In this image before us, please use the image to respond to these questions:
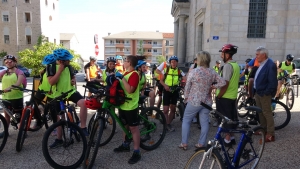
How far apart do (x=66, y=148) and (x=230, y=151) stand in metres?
2.52

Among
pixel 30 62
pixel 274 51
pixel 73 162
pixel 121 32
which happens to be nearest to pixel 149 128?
pixel 73 162

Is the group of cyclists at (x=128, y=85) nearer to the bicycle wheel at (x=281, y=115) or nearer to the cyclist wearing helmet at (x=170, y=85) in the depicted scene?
the cyclist wearing helmet at (x=170, y=85)

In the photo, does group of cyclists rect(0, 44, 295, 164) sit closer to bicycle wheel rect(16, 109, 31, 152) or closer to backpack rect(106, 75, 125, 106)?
backpack rect(106, 75, 125, 106)

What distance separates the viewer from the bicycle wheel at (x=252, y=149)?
3145mm

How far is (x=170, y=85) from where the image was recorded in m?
5.53

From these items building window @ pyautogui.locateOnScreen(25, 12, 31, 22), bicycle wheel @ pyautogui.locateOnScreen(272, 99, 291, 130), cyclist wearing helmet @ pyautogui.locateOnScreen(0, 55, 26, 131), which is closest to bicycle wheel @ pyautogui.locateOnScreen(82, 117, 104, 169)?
cyclist wearing helmet @ pyautogui.locateOnScreen(0, 55, 26, 131)

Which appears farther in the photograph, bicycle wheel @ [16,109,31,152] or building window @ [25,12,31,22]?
building window @ [25,12,31,22]

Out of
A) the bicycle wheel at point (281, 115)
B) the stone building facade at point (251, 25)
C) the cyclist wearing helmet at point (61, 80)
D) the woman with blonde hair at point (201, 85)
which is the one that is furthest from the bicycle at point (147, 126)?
the stone building facade at point (251, 25)

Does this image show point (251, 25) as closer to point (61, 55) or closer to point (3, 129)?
point (61, 55)

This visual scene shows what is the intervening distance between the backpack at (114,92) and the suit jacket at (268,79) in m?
2.80

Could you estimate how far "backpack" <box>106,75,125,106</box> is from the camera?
366cm

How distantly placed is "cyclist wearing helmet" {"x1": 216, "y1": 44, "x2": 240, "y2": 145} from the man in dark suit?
708 mm

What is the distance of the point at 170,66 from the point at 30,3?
4891cm

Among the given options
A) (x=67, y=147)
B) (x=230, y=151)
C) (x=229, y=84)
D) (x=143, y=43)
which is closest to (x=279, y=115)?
(x=229, y=84)
